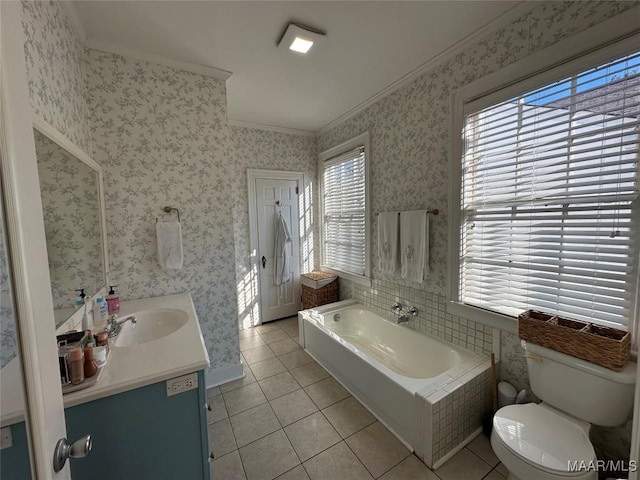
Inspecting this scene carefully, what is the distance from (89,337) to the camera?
113 centimetres

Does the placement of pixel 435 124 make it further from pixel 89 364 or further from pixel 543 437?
pixel 89 364

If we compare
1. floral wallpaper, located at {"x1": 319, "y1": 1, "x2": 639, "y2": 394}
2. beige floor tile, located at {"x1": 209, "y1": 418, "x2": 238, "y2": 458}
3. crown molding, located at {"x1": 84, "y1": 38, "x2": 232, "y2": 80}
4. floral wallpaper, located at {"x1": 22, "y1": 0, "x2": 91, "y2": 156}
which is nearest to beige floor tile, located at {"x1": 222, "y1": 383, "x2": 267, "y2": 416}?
beige floor tile, located at {"x1": 209, "y1": 418, "x2": 238, "y2": 458}

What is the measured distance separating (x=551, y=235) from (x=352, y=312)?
1988 mm

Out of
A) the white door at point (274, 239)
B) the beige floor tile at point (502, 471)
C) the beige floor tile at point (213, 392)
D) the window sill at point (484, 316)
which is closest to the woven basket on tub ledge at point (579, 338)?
the window sill at point (484, 316)

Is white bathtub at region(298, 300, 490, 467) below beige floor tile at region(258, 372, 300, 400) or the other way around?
the other way around

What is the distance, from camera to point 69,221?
1.36 metres

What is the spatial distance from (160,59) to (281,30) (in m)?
0.98

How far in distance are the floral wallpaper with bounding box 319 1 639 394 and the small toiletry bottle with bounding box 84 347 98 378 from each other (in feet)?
7.30

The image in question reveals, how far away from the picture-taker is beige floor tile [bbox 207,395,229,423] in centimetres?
197

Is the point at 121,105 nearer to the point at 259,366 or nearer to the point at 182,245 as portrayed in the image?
the point at 182,245

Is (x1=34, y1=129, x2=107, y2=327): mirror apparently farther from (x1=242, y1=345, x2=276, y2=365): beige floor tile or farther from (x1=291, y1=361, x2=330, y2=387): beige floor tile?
(x1=291, y1=361, x2=330, y2=387): beige floor tile

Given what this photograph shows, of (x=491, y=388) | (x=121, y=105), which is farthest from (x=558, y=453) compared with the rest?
(x=121, y=105)

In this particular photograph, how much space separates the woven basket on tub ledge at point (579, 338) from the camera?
124 centimetres

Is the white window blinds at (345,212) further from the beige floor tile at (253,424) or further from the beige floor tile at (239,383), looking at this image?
the beige floor tile at (253,424)
